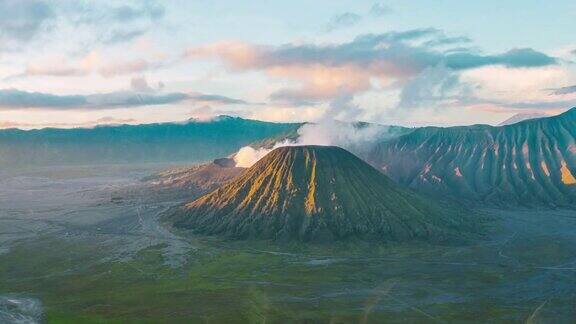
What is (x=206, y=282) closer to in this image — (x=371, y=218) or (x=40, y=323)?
(x=40, y=323)

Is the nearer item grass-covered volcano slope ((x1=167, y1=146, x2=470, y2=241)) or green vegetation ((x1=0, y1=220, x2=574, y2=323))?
green vegetation ((x1=0, y1=220, x2=574, y2=323))

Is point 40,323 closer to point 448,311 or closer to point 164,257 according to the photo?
point 164,257

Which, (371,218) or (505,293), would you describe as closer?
(505,293)

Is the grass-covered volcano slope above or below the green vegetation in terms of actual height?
above

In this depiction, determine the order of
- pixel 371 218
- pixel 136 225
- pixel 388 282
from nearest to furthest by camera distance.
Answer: pixel 388 282, pixel 371 218, pixel 136 225

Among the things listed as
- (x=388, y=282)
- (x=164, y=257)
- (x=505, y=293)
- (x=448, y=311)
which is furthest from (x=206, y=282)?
(x=505, y=293)

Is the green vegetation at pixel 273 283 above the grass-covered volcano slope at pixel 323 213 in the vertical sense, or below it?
below

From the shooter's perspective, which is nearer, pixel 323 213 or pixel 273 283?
pixel 273 283

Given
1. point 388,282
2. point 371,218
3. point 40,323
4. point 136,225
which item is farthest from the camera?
point 136,225
